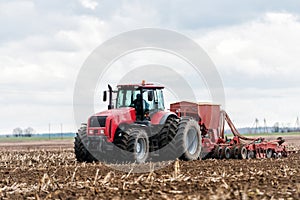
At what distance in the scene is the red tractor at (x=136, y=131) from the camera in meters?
18.8

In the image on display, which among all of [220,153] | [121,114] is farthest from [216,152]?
[121,114]

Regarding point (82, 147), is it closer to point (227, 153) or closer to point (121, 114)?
point (121, 114)

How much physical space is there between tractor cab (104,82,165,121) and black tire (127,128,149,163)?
3.26 feet

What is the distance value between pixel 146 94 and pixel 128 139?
7.34ft

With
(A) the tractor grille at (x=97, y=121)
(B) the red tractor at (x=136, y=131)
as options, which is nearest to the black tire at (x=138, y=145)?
(B) the red tractor at (x=136, y=131)

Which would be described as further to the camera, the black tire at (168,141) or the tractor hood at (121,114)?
the black tire at (168,141)

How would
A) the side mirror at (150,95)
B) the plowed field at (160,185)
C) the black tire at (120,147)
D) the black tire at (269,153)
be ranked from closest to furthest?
the plowed field at (160,185) → the black tire at (120,147) → the side mirror at (150,95) → the black tire at (269,153)

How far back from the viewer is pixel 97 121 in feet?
62.8

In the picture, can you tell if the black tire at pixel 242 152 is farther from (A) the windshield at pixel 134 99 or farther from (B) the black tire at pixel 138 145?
(B) the black tire at pixel 138 145

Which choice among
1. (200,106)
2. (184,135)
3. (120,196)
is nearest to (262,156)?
(200,106)

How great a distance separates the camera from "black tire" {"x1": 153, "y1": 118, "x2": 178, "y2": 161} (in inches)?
775

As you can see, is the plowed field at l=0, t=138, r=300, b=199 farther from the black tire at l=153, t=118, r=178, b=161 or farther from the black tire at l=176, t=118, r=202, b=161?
the black tire at l=176, t=118, r=202, b=161

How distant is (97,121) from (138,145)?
160cm

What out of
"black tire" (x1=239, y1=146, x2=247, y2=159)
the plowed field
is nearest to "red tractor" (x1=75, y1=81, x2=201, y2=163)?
"black tire" (x1=239, y1=146, x2=247, y2=159)
